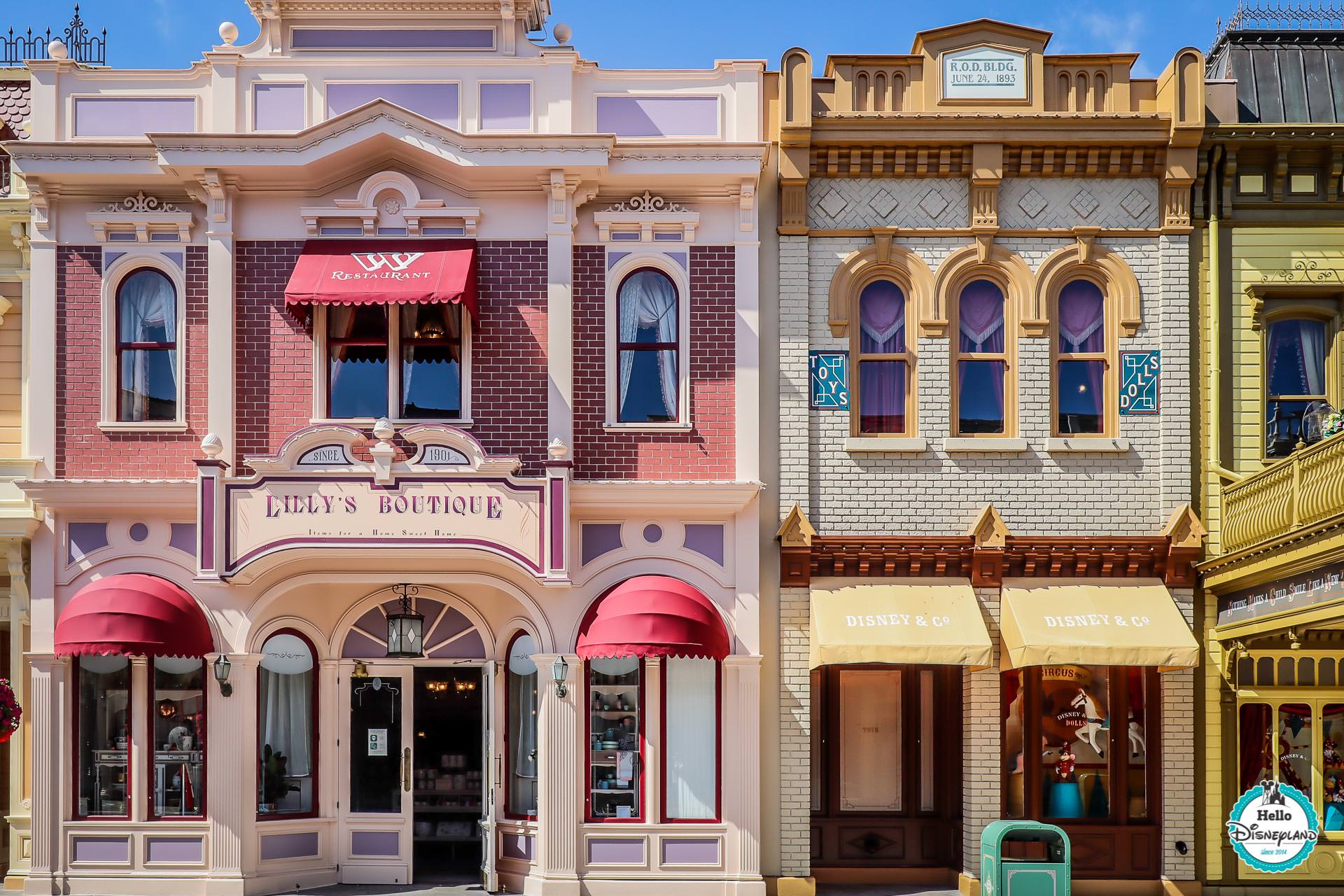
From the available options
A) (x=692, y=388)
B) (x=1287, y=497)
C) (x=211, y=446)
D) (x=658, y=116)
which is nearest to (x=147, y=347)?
(x=211, y=446)

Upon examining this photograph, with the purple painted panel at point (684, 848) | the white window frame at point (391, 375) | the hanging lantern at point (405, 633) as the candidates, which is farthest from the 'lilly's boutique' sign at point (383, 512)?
the purple painted panel at point (684, 848)

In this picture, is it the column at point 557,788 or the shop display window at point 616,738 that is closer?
the column at point 557,788

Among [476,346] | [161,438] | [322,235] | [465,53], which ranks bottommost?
[161,438]

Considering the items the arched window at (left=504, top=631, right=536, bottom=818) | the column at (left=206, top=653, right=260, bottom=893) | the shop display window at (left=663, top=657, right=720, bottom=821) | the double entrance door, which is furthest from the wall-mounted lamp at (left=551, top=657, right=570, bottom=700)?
the column at (left=206, top=653, right=260, bottom=893)

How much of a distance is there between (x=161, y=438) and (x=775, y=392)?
23.6 feet

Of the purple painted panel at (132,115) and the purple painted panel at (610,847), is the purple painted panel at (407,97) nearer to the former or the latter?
the purple painted panel at (132,115)

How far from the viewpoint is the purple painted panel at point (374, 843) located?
55.1 feet

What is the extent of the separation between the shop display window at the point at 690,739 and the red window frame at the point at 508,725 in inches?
60.7

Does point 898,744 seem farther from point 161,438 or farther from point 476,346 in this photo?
point 161,438

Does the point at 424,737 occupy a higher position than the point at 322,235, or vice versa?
the point at 322,235

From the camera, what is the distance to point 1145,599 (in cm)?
1628

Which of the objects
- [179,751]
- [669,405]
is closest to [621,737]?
[669,405]

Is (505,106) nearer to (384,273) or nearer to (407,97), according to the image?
(407,97)

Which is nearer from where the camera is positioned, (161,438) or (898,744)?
(161,438)
